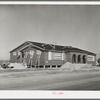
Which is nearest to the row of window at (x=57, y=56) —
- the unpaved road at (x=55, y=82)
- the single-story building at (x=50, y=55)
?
the single-story building at (x=50, y=55)

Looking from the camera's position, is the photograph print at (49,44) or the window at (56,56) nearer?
the photograph print at (49,44)

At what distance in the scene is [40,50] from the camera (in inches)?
228

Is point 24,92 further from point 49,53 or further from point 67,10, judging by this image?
point 67,10

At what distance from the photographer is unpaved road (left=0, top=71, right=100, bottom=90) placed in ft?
17.2

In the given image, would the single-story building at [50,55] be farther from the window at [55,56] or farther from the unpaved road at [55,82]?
the unpaved road at [55,82]

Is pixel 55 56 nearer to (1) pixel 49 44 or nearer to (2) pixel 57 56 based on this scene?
(2) pixel 57 56

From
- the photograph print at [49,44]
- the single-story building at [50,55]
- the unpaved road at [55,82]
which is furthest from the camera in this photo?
the single-story building at [50,55]

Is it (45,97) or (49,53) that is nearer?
(45,97)

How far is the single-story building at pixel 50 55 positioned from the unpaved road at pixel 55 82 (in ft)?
1.16

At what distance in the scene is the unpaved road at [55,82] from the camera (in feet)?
17.2

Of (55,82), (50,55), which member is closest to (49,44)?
(50,55)

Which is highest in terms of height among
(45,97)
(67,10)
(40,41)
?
(67,10)

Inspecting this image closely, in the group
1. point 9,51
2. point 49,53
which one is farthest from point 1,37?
point 49,53

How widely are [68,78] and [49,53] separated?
905 mm
